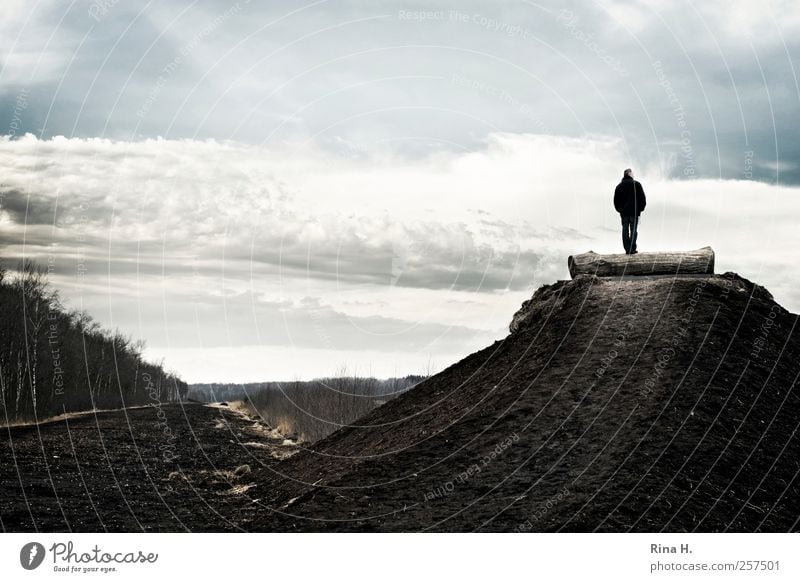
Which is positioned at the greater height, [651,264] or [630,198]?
[630,198]

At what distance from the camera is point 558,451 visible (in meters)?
14.8

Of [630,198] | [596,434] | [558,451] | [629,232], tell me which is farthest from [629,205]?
[558,451]

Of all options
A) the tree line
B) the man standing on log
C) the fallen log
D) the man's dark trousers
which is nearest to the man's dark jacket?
the man standing on log

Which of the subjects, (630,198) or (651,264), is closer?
(651,264)

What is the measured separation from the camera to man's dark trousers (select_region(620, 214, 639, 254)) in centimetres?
2319

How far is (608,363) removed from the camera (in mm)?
17719

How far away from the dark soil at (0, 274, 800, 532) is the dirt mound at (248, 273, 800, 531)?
42 millimetres

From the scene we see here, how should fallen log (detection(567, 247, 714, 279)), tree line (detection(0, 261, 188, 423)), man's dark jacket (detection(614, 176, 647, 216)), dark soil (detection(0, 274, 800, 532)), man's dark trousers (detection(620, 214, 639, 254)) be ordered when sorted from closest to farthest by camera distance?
dark soil (detection(0, 274, 800, 532))
fallen log (detection(567, 247, 714, 279))
man's dark jacket (detection(614, 176, 647, 216))
man's dark trousers (detection(620, 214, 639, 254))
tree line (detection(0, 261, 188, 423))

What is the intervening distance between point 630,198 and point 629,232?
41.1 inches

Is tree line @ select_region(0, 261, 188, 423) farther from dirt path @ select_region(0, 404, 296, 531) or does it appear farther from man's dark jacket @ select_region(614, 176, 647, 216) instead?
man's dark jacket @ select_region(614, 176, 647, 216)

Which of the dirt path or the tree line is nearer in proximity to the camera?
the dirt path

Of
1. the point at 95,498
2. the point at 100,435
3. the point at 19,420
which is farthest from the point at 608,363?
the point at 19,420

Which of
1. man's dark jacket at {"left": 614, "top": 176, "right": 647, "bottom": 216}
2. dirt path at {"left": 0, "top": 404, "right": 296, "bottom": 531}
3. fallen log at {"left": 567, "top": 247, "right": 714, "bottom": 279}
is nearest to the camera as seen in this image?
dirt path at {"left": 0, "top": 404, "right": 296, "bottom": 531}

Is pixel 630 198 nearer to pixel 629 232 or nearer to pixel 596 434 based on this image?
pixel 629 232
